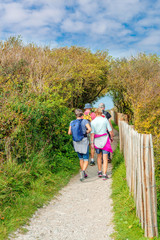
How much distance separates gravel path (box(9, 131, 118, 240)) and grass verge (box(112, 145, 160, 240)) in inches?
6.1

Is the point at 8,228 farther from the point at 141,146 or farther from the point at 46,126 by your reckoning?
the point at 46,126

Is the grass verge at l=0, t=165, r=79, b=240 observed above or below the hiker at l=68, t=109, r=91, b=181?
below

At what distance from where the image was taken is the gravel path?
14.9 ft

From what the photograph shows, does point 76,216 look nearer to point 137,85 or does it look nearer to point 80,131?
point 80,131

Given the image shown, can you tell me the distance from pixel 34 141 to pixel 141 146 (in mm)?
3949

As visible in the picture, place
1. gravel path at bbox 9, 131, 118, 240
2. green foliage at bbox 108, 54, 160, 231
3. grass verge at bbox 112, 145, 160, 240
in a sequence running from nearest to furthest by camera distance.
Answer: grass verge at bbox 112, 145, 160, 240 → gravel path at bbox 9, 131, 118, 240 → green foliage at bbox 108, 54, 160, 231

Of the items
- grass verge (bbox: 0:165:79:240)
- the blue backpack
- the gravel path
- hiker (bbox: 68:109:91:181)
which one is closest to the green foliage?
hiker (bbox: 68:109:91:181)

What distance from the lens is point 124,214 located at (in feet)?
16.3

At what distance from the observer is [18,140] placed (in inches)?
260

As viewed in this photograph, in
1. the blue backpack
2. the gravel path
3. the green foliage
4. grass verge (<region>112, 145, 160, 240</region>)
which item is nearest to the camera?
grass verge (<region>112, 145, 160, 240</region>)

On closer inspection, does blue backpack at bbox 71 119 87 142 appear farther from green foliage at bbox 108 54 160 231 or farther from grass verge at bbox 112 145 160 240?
green foliage at bbox 108 54 160 231

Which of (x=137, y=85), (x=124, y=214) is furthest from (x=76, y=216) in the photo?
(x=137, y=85)

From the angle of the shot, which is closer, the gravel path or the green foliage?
the gravel path

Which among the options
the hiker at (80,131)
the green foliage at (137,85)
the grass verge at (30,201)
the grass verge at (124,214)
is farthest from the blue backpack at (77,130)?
the green foliage at (137,85)
